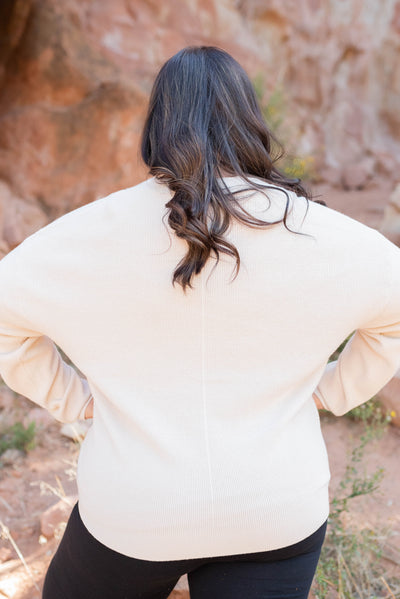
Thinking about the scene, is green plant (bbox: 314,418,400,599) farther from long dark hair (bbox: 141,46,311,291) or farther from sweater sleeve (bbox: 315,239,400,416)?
long dark hair (bbox: 141,46,311,291)

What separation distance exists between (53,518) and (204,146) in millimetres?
2163

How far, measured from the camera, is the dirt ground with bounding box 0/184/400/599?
2.43 metres

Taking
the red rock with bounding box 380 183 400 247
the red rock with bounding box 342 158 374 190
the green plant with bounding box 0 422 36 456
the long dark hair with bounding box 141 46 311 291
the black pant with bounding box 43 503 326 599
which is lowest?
the red rock with bounding box 342 158 374 190

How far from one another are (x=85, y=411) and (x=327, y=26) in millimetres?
9633

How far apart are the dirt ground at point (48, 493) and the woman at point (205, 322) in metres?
1.27

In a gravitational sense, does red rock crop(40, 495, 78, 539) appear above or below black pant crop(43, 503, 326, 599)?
below

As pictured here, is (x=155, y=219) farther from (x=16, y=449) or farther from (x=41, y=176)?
(x=41, y=176)

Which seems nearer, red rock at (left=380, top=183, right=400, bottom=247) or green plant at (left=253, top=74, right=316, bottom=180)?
red rock at (left=380, top=183, right=400, bottom=247)

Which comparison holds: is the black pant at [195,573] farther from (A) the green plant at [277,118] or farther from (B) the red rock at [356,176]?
Answer: (B) the red rock at [356,176]

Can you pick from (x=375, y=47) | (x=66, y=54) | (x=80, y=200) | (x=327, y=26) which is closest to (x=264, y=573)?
(x=80, y=200)

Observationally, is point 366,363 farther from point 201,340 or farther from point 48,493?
point 48,493

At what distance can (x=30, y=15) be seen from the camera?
5277 millimetres

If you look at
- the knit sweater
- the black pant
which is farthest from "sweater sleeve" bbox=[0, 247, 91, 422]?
the black pant

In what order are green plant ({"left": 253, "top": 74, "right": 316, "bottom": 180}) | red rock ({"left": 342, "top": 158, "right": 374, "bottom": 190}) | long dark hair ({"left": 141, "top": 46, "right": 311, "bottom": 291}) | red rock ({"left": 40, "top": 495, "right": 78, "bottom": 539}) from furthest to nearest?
red rock ({"left": 342, "top": 158, "right": 374, "bottom": 190}) < green plant ({"left": 253, "top": 74, "right": 316, "bottom": 180}) < red rock ({"left": 40, "top": 495, "right": 78, "bottom": 539}) < long dark hair ({"left": 141, "top": 46, "right": 311, "bottom": 291})
